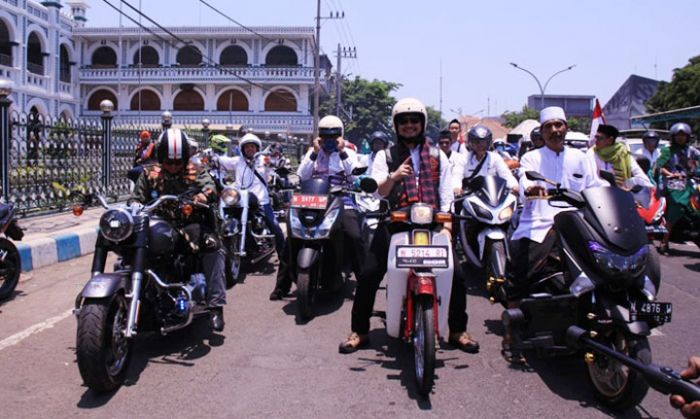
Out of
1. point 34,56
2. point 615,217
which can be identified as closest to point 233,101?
point 34,56

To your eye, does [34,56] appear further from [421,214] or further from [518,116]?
[518,116]

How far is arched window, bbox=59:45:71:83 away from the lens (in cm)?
3828

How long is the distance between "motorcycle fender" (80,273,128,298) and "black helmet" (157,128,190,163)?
112 cm

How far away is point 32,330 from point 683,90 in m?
41.0

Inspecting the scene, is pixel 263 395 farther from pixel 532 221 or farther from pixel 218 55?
pixel 218 55

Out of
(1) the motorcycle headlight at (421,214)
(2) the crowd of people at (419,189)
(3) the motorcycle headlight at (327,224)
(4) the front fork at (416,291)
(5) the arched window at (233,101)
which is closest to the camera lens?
(4) the front fork at (416,291)

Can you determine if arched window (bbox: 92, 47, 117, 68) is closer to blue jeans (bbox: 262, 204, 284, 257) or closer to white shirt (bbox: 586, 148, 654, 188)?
blue jeans (bbox: 262, 204, 284, 257)

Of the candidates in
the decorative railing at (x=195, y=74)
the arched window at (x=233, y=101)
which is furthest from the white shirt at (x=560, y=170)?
the arched window at (x=233, y=101)

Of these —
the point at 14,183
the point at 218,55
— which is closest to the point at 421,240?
the point at 14,183

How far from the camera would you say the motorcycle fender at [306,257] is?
552 centimetres

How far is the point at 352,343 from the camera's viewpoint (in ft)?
15.4

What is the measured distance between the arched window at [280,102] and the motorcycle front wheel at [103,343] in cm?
3771

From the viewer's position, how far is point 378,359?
457cm

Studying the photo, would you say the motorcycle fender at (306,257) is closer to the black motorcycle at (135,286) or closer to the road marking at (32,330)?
the black motorcycle at (135,286)
